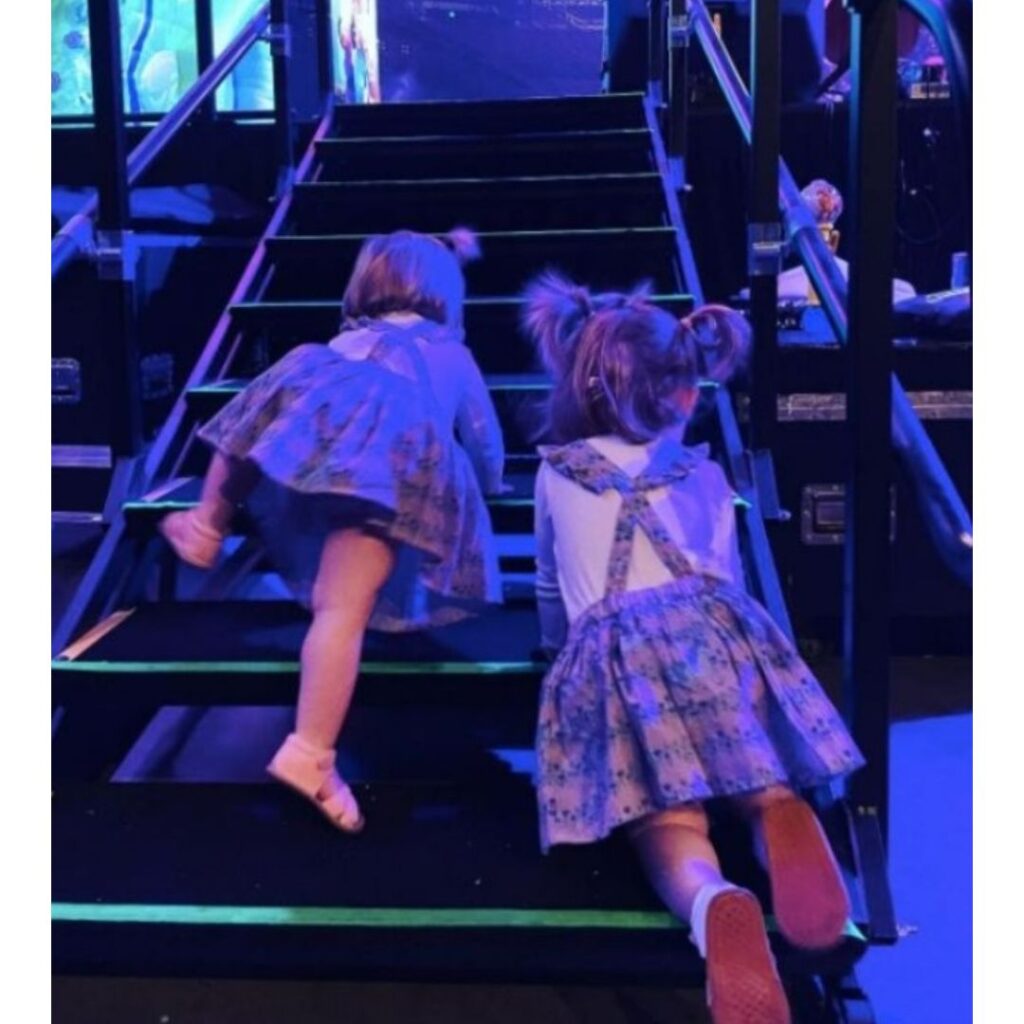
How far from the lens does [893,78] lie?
159 cm

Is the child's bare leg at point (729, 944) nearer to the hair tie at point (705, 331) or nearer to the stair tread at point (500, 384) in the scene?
the hair tie at point (705, 331)

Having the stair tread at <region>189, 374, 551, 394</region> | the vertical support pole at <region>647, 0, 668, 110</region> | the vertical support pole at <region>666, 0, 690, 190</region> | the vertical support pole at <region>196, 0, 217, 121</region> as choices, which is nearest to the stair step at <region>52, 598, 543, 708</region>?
the stair tread at <region>189, 374, 551, 394</region>

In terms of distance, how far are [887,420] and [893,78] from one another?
1.43 feet

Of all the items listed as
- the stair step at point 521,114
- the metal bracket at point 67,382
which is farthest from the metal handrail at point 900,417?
the metal bracket at point 67,382

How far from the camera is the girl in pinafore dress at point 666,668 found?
4.62 ft

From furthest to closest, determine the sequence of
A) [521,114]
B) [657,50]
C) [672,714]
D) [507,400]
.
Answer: [657,50], [521,114], [507,400], [672,714]

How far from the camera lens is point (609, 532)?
1.66 m

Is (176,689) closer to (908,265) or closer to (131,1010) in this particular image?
(131,1010)

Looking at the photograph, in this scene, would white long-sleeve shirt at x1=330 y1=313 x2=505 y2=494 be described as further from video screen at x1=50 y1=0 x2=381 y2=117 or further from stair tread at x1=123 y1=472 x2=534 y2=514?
video screen at x1=50 y1=0 x2=381 y2=117

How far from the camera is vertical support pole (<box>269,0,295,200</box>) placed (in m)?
3.56

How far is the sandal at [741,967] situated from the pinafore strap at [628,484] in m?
0.46

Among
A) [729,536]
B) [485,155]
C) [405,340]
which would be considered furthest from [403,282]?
[485,155]

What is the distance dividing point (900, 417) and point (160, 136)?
5.93 feet

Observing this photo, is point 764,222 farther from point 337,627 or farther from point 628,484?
point 337,627
